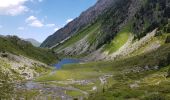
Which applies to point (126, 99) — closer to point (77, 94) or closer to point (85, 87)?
point (77, 94)

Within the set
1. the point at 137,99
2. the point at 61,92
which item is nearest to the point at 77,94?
the point at 61,92

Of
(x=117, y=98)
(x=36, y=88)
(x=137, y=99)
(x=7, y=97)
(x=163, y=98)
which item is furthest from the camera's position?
(x=36, y=88)

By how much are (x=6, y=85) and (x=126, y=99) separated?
43.1 metres

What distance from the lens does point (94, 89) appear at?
189 m

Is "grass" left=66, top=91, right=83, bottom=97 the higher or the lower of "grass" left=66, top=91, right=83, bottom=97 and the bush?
the higher

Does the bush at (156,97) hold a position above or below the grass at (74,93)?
below

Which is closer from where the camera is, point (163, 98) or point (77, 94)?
point (163, 98)

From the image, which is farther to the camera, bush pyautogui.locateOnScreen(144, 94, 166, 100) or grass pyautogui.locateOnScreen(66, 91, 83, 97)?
grass pyautogui.locateOnScreen(66, 91, 83, 97)

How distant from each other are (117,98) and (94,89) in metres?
63.1

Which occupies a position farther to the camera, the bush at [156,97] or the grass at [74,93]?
the grass at [74,93]

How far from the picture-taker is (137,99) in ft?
388

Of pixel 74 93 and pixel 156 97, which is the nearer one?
pixel 156 97

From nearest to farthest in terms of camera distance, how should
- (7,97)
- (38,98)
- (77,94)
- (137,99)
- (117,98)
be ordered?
(7,97) < (137,99) < (117,98) < (38,98) < (77,94)

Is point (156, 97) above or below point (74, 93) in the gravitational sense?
below
